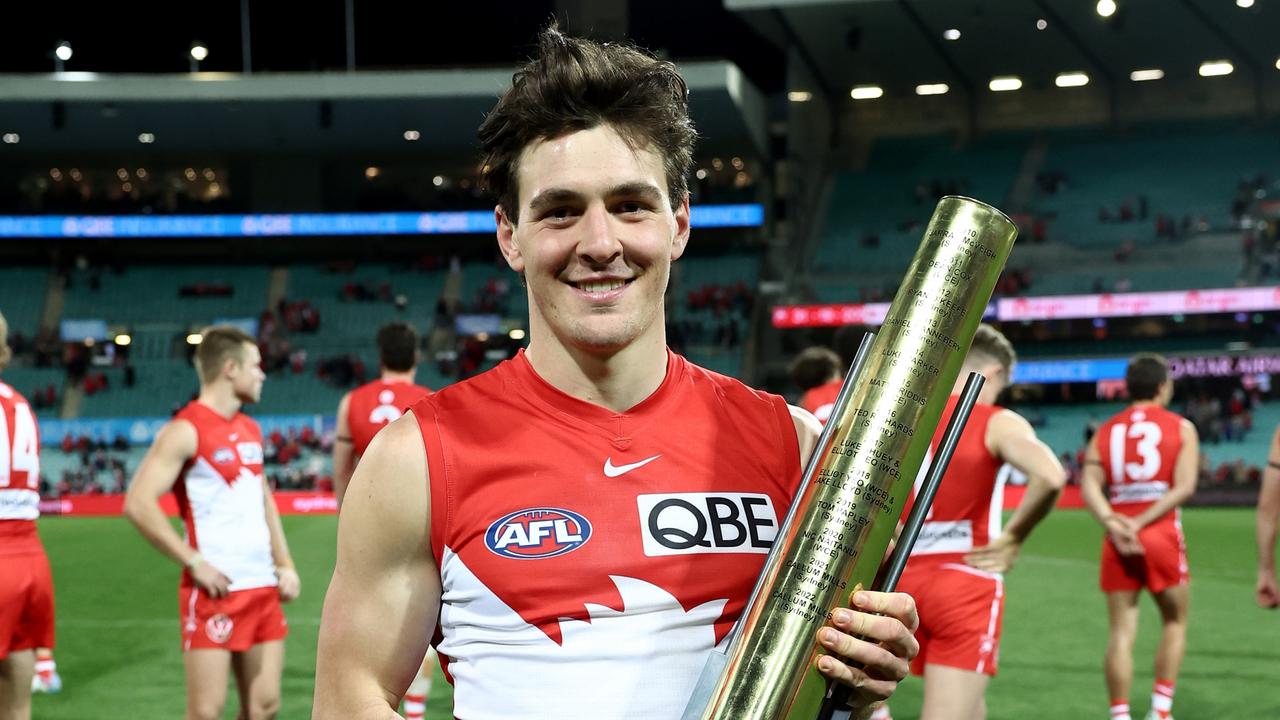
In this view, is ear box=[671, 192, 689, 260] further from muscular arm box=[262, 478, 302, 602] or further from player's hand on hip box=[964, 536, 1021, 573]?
muscular arm box=[262, 478, 302, 602]

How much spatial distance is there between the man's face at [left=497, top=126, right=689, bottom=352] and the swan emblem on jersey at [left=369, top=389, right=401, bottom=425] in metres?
4.97

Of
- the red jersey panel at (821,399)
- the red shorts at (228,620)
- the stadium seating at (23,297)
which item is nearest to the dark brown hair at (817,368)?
the red jersey panel at (821,399)

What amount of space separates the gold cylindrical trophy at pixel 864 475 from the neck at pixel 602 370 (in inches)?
20.2

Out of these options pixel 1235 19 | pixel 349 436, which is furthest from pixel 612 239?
pixel 1235 19

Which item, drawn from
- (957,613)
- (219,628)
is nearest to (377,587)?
(957,613)

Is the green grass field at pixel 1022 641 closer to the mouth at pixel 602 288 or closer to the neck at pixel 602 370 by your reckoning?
the neck at pixel 602 370

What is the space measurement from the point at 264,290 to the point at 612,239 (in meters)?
38.3

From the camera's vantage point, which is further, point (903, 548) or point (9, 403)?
point (9, 403)

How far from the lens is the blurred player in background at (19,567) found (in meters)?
5.14

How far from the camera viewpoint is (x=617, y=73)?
1792mm

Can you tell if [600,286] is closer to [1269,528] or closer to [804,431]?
[804,431]

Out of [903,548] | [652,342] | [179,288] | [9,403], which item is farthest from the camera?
[179,288]

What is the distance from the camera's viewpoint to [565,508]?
1.80 meters

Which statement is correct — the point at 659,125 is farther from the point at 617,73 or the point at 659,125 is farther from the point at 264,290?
the point at 264,290
